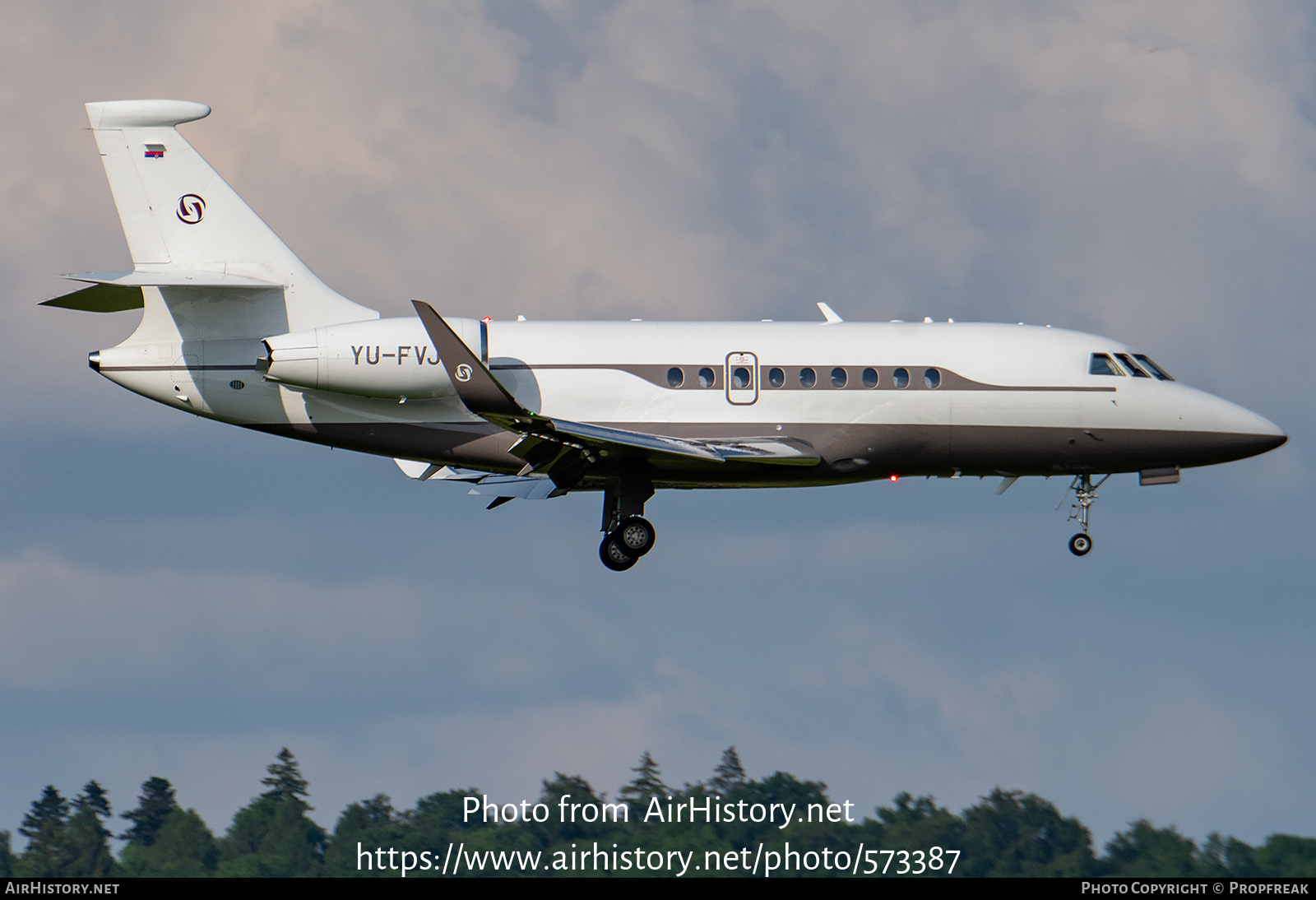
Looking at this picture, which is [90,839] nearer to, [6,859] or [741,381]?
[6,859]

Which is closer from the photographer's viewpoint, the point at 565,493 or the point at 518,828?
the point at 565,493

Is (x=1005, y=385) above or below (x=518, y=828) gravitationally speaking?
above

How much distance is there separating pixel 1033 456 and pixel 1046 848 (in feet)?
80.3

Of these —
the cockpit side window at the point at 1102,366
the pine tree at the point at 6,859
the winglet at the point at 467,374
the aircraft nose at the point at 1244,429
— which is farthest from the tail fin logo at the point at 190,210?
the pine tree at the point at 6,859

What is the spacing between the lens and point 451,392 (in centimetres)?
3278

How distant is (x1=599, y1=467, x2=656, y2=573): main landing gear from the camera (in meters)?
33.2

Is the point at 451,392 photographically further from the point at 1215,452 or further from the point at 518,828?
the point at 518,828

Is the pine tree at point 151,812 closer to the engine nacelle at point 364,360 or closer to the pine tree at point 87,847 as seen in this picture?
the pine tree at point 87,847

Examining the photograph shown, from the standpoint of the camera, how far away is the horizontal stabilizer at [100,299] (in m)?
33.1

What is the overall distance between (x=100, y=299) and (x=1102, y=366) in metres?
19.7

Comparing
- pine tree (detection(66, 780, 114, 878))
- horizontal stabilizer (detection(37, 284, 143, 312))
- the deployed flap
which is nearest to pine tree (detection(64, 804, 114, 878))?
pine tree (detection(66, 780, 114, 878))

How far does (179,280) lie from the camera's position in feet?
106
